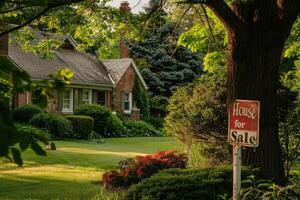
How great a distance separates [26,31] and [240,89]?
22.9ft

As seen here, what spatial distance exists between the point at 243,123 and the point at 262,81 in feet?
8.25

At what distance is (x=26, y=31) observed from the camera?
46.8 ft

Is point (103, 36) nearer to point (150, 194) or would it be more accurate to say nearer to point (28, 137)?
point (150, 194)

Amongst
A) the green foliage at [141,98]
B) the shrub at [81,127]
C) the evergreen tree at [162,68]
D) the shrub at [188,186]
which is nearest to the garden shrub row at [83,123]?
the shrub at [81,127]

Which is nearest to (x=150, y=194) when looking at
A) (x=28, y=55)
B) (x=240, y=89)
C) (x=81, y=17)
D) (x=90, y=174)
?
(x=240, y=89)

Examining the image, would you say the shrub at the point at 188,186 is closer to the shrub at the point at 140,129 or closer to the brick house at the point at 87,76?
the brick house at the point at 87,76

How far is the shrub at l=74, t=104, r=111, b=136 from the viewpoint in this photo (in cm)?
3384

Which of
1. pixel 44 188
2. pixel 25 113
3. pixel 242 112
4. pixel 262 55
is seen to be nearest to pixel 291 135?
pixel 262 55

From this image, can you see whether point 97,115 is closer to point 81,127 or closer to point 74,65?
point 81,127

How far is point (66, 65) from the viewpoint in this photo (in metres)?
38.0

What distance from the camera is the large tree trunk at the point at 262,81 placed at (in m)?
9.15

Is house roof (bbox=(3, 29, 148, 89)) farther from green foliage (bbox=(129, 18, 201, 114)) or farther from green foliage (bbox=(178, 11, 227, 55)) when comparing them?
green foliage (bbox=(178, 11, 227, 55))

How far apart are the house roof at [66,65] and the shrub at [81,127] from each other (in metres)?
4.02

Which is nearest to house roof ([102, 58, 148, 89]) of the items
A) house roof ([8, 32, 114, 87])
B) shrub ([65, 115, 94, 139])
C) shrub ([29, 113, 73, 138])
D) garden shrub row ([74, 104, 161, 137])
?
house roof ([8, 32, 114, 87])
